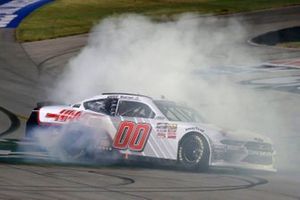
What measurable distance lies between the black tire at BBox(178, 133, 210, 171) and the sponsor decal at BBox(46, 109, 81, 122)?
2317 millimetres

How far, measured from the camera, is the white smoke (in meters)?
22.1

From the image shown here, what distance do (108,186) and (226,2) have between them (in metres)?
35.9

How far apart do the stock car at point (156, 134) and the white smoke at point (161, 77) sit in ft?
15.1

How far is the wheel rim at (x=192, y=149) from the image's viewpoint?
15180mm

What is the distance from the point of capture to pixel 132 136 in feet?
51.5

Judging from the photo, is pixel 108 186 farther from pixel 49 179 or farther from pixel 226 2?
pixel 226 2

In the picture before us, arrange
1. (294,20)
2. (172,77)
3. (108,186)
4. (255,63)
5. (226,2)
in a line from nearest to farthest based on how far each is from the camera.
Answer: (108,186), (172,77), (255,63), (294,20), (226,2)

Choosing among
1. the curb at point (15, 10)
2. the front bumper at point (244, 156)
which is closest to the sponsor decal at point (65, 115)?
the front bumper at point (244, 156)

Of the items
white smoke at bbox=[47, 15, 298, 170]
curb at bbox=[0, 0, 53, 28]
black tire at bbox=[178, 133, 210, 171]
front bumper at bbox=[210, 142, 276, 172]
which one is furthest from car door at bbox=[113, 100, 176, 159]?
curb at bbox=[0, 0, 53, 28]

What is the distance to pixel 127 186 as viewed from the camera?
1230 cm

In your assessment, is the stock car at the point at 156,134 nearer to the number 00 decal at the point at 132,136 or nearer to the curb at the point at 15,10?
the number 00 decal at the point at 132,136

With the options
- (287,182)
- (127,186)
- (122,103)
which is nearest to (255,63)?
(122,103)

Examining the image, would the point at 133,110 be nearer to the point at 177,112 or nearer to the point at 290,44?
the point at 177,112

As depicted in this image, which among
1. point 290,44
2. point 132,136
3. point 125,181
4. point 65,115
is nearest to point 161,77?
point 65,115
